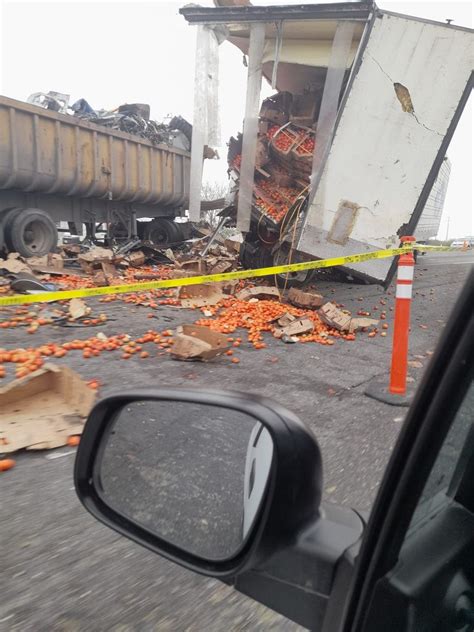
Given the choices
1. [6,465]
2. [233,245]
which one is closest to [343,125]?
[233,245]

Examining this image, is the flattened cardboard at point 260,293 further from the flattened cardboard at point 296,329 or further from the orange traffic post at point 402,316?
the orange traffic post at point 402,316

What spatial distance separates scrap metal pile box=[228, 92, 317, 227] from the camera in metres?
8.23

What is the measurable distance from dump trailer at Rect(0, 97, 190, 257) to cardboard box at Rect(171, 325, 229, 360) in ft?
22.0

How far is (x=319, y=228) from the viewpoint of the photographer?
7.27m

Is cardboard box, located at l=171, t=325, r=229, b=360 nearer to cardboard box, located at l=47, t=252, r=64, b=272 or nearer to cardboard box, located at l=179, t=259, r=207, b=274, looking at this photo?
cardboard box, located at l=179, t=259, r=207, b=274

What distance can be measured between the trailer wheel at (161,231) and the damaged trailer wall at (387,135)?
310 inches

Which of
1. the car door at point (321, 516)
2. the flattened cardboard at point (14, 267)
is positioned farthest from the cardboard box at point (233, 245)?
the car door at point (321, 516)

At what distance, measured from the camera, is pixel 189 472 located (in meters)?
1.25

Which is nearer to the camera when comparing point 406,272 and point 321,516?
point 321,516

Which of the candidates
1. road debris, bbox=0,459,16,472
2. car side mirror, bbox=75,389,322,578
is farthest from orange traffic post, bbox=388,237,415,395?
road debris, bbox=0,459,16,472

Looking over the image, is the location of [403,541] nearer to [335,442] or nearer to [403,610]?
[403,610]

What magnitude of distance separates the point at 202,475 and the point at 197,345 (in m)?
3.49

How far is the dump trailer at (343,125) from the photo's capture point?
6379mm

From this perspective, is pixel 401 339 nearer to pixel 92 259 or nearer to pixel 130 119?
pixel 92 259
